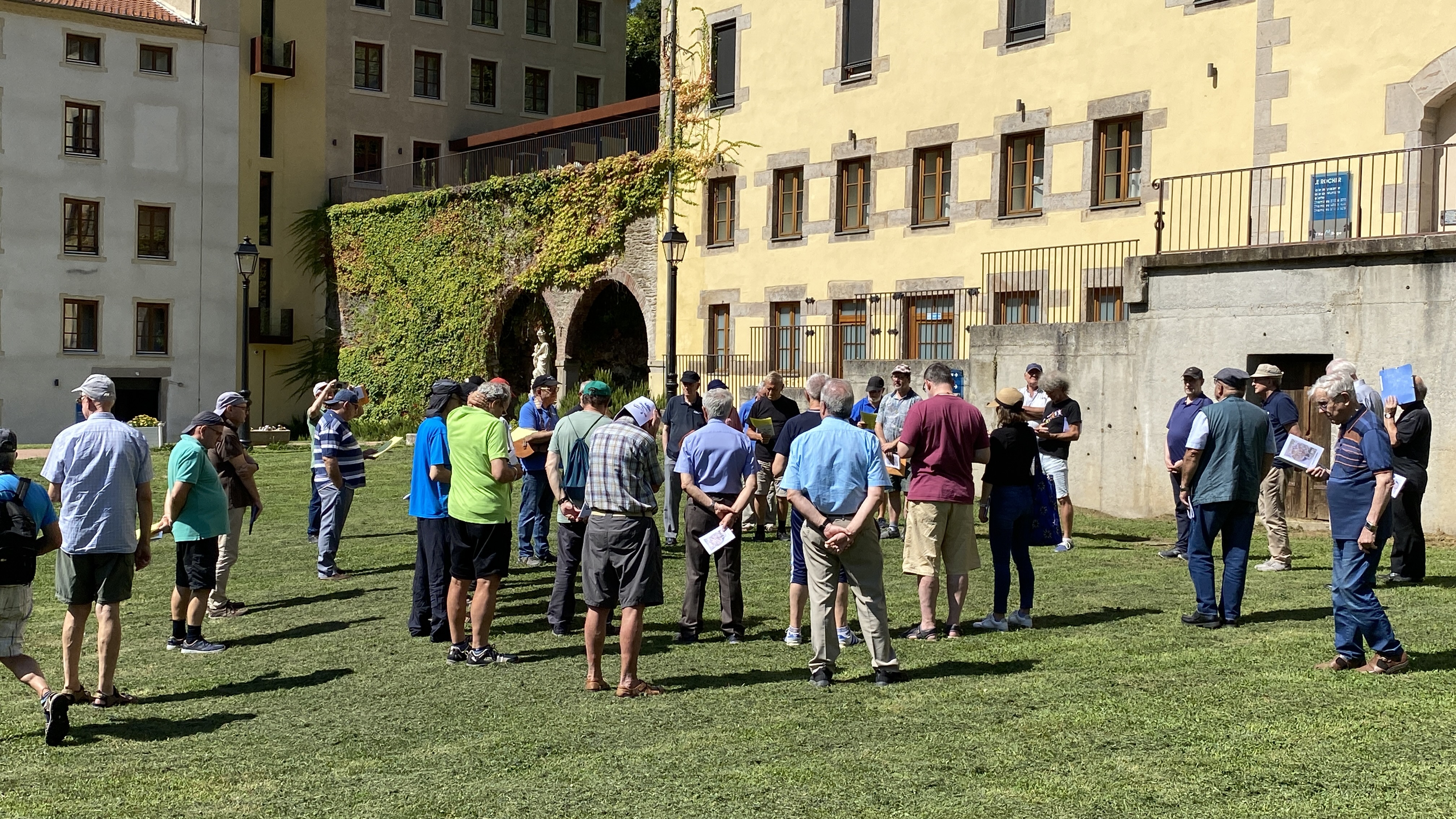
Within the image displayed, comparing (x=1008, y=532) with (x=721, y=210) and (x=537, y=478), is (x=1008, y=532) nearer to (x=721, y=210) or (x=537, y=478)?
(x=537, y=478)

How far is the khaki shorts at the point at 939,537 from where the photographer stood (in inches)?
381

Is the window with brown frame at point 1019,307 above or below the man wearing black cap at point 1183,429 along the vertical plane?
above

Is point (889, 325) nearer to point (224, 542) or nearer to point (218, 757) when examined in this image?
point (224, 542)

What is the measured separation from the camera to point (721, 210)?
29641 millimetres

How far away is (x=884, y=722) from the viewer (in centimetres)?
765

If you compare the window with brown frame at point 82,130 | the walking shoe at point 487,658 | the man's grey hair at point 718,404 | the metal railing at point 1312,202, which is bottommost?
the walking shoe at point 487,658

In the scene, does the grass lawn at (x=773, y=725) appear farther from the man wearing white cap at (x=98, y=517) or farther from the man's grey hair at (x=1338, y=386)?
the man's grey hair at (x=1338, y=386)

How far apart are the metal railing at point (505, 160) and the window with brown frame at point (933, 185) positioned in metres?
8.09

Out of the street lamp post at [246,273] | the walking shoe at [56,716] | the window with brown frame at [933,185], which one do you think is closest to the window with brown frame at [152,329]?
the street lamp post at [246,273]

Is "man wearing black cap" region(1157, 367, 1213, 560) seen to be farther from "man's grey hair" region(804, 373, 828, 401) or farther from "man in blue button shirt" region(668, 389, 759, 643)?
"man in blue button shirt" region(668, 389, 759, 643)

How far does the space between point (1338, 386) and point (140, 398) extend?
40660 millimetres

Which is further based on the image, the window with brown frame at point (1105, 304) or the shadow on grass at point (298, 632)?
the window with brown frame at point (1105, 304)

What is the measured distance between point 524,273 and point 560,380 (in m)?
3.09

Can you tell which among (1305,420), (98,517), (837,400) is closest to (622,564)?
(837,400)
